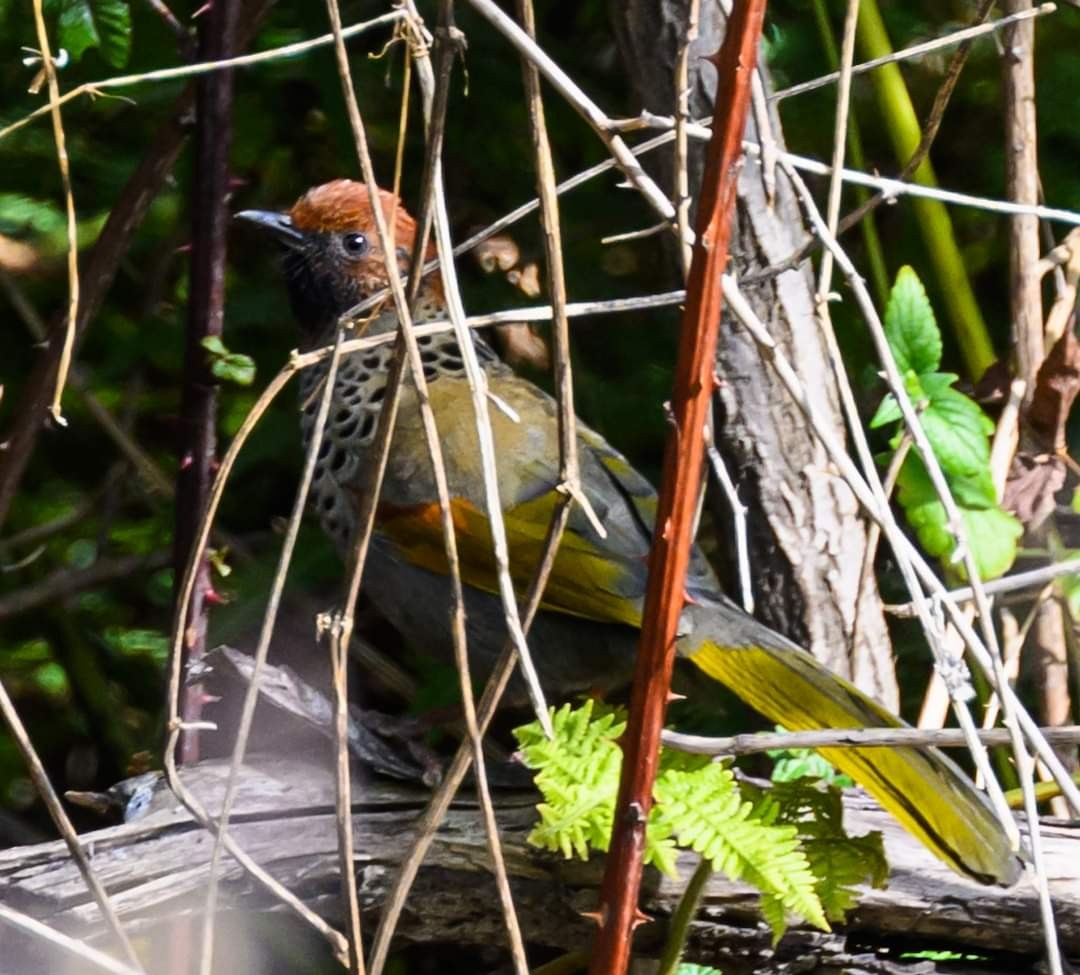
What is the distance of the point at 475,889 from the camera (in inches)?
85.5

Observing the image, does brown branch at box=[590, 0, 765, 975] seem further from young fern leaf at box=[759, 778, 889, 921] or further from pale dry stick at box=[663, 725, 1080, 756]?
young fern leaf at box=[759, 778, 889, 921]

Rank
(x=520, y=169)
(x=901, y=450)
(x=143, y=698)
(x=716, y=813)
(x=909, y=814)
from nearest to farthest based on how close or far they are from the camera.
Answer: (x=716, y=813) < (x=909, y=814) < (x=901, y=450) < (x=520, y=169) < (x=143, y=698)

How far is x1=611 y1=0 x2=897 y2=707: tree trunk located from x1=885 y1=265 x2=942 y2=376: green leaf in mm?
212

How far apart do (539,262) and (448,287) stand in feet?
5.40

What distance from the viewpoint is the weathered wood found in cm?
200

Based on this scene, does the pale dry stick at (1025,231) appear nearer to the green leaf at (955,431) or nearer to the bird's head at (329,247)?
the green leaf at (955,431)

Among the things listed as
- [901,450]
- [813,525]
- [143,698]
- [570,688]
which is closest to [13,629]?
[143,698]

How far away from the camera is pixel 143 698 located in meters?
3.27

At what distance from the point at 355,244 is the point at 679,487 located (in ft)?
6.66

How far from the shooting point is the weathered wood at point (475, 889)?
6.57 ft

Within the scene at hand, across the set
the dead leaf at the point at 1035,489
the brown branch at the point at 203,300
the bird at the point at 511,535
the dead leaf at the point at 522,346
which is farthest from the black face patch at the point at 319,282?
the dead leaf at the point at 1035,489

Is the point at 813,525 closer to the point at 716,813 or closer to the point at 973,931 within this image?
the point at 973,931

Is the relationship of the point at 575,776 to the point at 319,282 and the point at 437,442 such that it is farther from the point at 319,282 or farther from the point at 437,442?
the point at 319,282

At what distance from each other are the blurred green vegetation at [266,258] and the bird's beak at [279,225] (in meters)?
0.12
